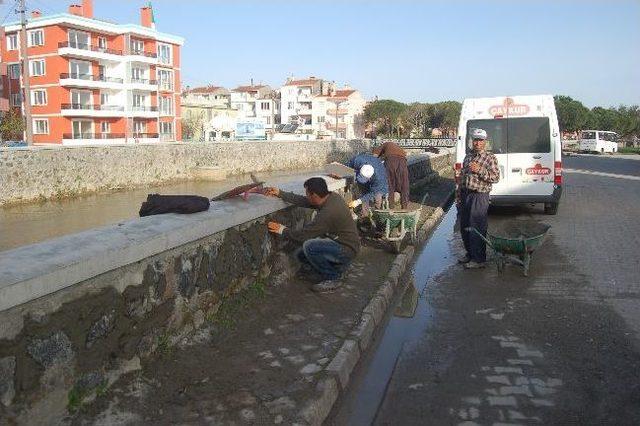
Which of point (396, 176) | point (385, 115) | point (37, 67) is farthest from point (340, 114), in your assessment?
point (396, 176)

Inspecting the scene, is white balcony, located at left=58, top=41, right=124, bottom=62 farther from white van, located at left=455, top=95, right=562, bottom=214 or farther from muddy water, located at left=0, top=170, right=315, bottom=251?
white van, located at left=455, top=95, right=562, bottom=214

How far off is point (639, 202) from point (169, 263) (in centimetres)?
1433

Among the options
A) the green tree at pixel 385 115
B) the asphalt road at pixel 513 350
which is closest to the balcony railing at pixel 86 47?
the asphalt road at pixel 513 350

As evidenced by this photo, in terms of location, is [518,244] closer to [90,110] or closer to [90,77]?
[90,110]

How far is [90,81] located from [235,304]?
51967 mm

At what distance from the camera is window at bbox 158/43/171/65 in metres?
60.5

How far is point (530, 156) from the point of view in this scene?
477 inches

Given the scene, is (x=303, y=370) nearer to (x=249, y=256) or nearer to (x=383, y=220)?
(x=249, y=256)

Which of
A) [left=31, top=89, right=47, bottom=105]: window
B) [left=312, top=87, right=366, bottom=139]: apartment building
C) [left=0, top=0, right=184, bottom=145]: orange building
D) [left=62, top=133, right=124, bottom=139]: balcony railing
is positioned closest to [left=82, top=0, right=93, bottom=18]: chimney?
[left=0, top=0, right=184, bottom=145]: orange building

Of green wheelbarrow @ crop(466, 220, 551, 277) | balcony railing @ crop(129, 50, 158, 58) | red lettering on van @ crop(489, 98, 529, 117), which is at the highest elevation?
balcony railing @ crop(129, 50, 158, 58)

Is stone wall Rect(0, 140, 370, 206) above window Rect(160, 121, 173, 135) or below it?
below

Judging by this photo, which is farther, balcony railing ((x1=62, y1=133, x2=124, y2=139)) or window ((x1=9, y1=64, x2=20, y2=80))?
window ((x1=9, y1=64, x2=20, y2=80))

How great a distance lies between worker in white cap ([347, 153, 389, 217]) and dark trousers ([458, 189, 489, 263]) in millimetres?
1749

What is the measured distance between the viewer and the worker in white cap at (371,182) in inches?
372
